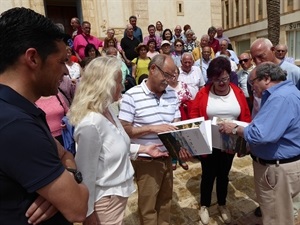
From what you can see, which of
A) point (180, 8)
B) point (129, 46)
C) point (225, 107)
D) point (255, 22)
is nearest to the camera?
point (225, 107)

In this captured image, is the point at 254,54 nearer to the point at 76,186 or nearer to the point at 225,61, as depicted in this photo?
the point at 225,61

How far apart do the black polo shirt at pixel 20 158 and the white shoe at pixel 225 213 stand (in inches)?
103

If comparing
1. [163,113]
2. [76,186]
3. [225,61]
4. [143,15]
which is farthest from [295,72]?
[143,15]

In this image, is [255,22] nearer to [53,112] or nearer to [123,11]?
[123,11]

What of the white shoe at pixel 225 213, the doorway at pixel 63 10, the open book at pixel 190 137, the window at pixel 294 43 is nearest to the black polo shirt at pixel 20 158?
the open book at pixel 190 137

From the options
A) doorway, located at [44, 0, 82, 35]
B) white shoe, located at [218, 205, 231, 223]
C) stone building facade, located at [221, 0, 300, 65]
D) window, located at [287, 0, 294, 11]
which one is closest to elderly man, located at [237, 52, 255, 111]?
white shoe, located at [218, 205, 231, 223]

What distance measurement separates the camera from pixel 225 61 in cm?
265

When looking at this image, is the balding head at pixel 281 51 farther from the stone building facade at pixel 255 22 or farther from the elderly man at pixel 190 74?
the stone building facade at pixel 255 22

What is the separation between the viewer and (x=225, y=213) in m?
3.06

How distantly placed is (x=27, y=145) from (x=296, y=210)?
328 cm

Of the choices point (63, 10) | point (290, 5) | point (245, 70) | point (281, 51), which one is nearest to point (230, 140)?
point (245, 70)

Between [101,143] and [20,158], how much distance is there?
2.43 feet

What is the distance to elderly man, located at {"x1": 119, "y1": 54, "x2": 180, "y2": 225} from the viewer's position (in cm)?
228

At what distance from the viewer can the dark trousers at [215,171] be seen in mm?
2988
